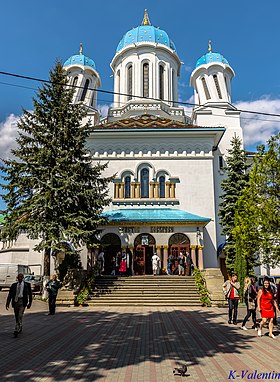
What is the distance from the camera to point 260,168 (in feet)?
51.4

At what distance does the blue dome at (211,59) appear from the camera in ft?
113

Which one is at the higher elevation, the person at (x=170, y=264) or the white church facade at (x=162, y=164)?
the white church facade at (x=162, y=164)

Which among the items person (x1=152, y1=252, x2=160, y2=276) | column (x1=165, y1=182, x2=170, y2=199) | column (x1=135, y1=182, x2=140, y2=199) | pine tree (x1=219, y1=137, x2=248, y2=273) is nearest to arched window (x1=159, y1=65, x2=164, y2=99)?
column (x1=165, y1=182, x2=170, y2=199)

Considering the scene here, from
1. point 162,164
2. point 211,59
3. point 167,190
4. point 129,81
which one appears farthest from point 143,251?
point 211,59

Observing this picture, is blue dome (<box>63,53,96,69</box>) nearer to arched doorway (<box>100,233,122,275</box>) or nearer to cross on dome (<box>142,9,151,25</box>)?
cross on dome (<box>142,9,151,25</box>)

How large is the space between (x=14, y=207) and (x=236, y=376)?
15.1 m

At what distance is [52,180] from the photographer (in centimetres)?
1762

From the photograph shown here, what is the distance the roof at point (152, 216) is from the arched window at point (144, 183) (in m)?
1.28

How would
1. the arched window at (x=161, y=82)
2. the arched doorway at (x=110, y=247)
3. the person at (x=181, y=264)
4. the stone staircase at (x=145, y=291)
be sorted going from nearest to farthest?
the stone staircase at (x=145, y=291) < the person at (x=181, y=264) < the arched doorway at (x=110, y=247) < the arched window at (x=161, y=82)

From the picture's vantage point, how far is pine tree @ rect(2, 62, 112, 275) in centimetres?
1741

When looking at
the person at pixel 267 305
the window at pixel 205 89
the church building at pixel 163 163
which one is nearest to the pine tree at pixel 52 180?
the church building at pixel 163 163

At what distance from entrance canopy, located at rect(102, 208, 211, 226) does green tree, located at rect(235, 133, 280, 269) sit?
582 centimetres

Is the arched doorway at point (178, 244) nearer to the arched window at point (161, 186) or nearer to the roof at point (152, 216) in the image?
the roof at point (152, 216)

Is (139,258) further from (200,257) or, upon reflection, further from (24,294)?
(24,294)
